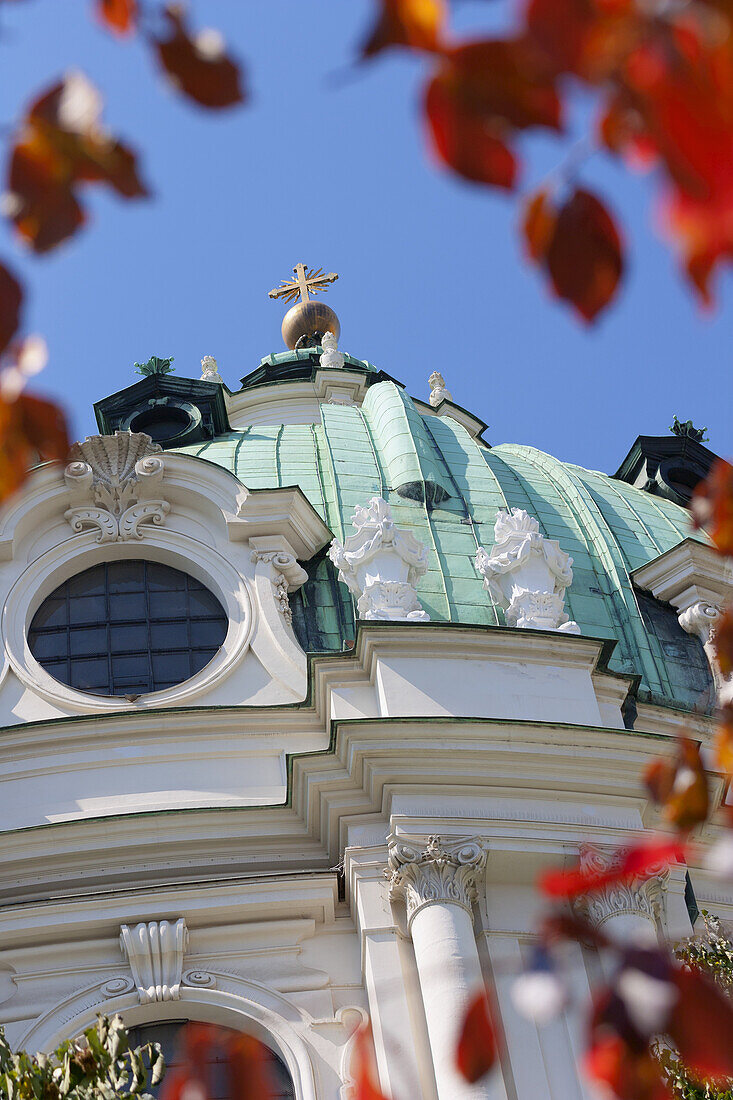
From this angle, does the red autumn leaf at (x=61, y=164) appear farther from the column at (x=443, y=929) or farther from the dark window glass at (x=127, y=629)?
the dark window glass at (x=127, y=629)

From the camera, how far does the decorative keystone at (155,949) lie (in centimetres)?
A: 1280

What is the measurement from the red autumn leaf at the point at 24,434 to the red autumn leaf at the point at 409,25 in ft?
4.67

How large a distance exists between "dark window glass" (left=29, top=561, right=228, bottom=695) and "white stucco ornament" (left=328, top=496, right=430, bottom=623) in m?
1.66

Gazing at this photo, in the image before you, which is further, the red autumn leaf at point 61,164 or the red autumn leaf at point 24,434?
the red autumn leaf at point 24,434

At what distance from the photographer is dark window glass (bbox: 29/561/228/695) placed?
16047mm

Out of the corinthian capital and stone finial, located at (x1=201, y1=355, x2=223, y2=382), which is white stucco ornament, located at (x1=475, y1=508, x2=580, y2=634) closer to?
the corinthian capital

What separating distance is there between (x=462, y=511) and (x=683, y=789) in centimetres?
1426

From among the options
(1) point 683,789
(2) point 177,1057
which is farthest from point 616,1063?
(2) point 177,1057

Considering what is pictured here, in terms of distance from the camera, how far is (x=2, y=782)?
568 inches

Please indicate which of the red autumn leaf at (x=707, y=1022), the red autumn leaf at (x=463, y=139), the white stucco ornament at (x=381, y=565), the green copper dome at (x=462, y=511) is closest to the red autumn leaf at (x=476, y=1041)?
the red autumn leaf at (x=707, y=1022)

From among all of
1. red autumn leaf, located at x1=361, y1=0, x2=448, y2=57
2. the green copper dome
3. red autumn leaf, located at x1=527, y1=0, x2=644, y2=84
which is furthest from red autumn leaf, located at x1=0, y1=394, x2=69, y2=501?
the green copper dome

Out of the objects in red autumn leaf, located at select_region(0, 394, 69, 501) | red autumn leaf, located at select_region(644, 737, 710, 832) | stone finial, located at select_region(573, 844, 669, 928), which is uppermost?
stone finial, located at select_region(573, 844, 669, 928)

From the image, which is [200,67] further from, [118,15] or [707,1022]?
[707,1022]

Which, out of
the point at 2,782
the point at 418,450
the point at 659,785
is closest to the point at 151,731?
the point at 2,782
